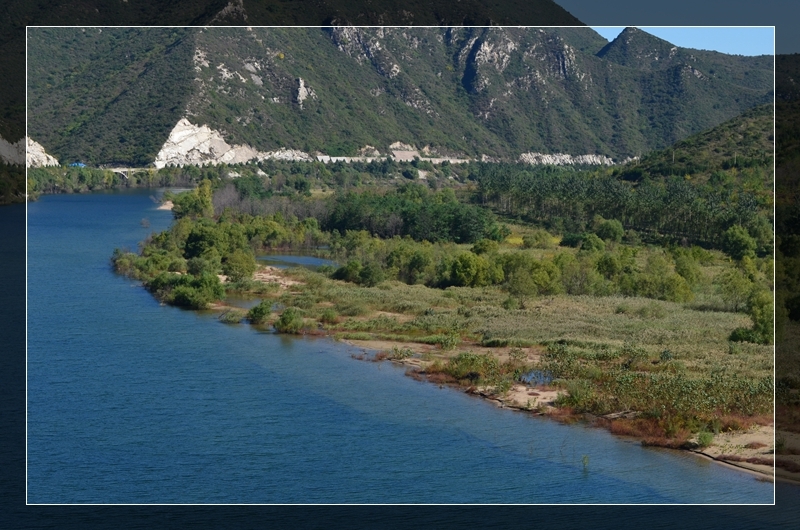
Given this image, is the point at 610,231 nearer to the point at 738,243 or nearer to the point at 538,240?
the point at 538,240

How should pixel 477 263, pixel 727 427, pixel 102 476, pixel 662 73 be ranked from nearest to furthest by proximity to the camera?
pixel 102 476
pixel 727 427
pixel 477 263
pixel 662 73

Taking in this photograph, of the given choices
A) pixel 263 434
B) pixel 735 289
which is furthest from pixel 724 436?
pixel 263 434

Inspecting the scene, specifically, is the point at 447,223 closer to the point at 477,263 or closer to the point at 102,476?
the point at 477,263

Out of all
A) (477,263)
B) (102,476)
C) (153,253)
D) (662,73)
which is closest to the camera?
(102,476)

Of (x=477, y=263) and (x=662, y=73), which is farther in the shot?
(x=662, y=73)

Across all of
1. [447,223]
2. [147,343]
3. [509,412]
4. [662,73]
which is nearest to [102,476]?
[147,343]

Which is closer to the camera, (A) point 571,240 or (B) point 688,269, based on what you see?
(B) point 688,269

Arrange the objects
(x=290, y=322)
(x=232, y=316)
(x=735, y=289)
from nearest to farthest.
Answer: (x=735, y=289) < (x=290, y=322) < (x=232, y=316)
